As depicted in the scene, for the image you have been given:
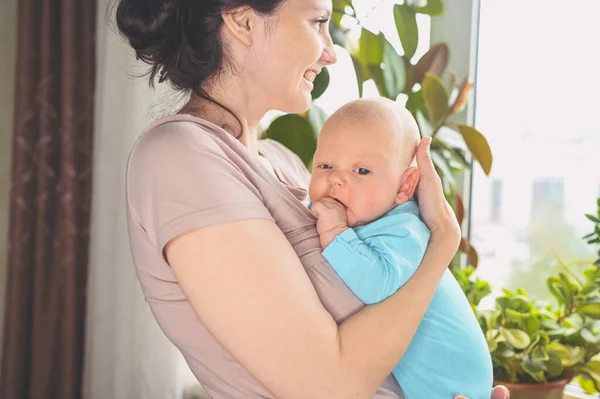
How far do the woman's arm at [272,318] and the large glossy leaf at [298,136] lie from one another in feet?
2.84

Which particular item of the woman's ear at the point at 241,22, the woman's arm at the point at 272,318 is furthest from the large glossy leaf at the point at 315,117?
the woman's arm at the point at 272,318

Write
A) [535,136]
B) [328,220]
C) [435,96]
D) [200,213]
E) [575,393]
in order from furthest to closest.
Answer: [535,136]
[575,393]
[435,96]
[328,220]
[200,213]

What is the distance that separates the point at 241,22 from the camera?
113 cm

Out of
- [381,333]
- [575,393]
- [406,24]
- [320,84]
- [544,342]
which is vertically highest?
[406,24]

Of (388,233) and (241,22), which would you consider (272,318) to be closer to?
(388,233)

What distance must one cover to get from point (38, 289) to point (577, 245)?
68.6 inches

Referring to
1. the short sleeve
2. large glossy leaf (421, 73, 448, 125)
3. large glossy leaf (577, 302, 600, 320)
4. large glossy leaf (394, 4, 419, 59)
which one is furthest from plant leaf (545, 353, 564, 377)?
the short sleeve

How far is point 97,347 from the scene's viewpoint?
2188 millimetres

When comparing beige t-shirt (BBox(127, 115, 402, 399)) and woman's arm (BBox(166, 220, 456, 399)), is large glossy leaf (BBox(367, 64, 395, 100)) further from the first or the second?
woman's arm (BBox(166, 220, 456, 399))

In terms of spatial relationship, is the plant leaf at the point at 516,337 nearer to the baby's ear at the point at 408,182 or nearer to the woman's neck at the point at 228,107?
the baby's ear at the point at 408,182

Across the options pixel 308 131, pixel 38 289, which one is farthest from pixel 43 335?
pixel 308 131

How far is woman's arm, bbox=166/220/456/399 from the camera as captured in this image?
899 millimetres

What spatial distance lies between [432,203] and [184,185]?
16.1 inches

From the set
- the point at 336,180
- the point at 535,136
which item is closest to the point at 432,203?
the point at 336,180
